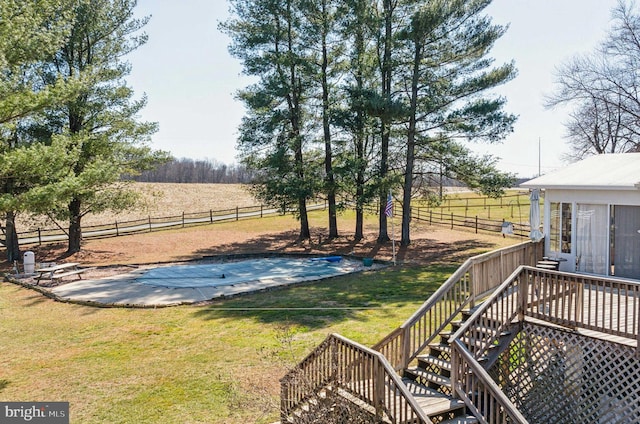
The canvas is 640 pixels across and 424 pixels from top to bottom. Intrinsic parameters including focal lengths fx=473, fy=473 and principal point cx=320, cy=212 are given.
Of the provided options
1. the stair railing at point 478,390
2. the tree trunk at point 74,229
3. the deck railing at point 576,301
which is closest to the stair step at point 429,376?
the stair railing at point 478,390

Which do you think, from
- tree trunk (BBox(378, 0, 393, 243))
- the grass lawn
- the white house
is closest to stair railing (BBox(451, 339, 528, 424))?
the grass lawn

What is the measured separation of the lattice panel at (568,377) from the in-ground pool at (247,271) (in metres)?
9.52

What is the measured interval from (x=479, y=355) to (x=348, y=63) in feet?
64.9

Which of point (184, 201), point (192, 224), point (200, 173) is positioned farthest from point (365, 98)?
point (200, 173)

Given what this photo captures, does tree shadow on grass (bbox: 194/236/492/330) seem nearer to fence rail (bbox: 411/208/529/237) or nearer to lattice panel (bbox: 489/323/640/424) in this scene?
lattice panel (bbox: 489/323/640/424)

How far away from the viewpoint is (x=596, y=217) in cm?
988

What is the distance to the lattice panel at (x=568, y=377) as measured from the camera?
6102mm

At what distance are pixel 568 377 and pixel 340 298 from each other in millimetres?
7473

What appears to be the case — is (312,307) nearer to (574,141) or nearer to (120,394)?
(120,394)

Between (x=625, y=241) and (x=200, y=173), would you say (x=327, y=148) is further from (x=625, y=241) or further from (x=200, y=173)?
(x=200, y=173)

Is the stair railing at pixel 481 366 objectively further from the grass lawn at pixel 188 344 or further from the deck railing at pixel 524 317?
the grass lawn at pixel 188 344

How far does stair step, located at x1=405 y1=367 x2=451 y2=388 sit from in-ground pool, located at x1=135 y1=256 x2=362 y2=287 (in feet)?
29.0

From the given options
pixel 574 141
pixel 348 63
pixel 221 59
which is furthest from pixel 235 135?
pixel 574 141

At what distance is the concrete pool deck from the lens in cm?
1356
